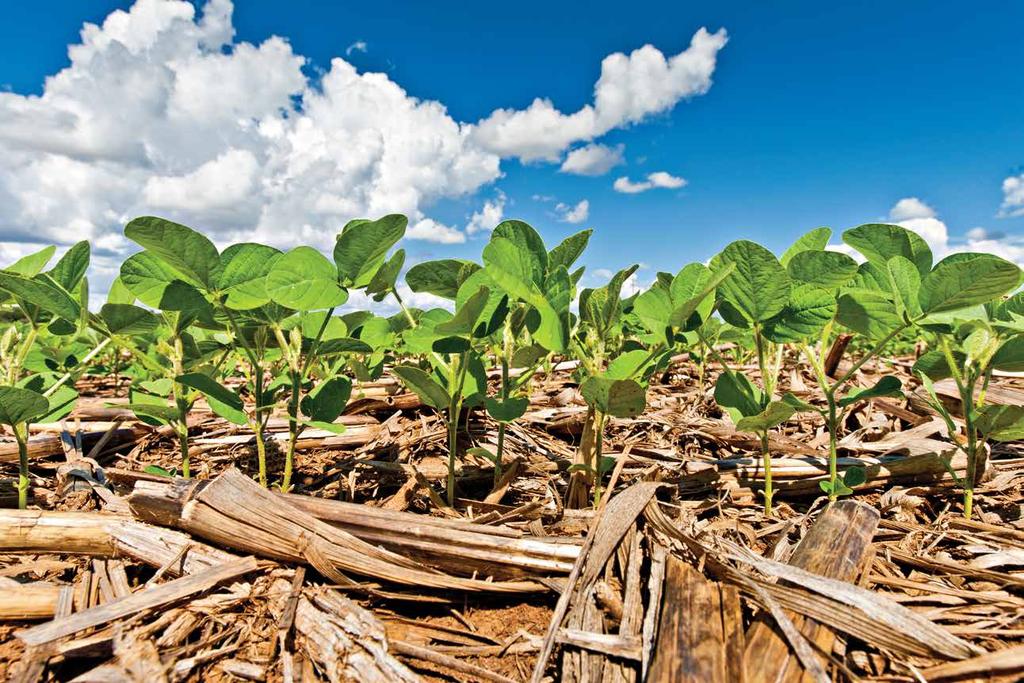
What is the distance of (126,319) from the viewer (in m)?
1.75

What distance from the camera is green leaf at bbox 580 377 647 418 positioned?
1.43 m

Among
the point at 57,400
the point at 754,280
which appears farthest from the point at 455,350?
the point at 57,400

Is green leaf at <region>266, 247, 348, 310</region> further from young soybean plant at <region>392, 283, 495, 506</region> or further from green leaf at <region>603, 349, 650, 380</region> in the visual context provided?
green leaf at <region>603, 349, 650, 380</region>

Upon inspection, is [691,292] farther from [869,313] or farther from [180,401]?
[180,401]

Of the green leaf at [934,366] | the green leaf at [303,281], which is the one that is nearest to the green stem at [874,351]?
the green leaf at [934,366]

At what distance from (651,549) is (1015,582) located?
892 millimetres

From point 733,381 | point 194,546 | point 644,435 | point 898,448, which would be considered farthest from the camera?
point 644,435

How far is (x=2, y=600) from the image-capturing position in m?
1.39

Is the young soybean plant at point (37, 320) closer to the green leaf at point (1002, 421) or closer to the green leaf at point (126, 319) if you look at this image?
the green leaf at point (126, 319)

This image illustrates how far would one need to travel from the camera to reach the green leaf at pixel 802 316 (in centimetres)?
161

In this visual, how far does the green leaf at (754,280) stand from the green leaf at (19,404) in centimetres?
188

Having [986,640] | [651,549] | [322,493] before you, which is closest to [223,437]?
[322,493]

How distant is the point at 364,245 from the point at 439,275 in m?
0.35

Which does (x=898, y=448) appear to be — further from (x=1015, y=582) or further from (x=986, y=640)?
(x=986, y=640)
